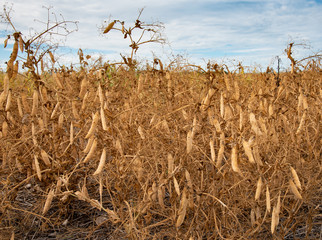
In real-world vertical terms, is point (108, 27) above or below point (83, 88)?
above

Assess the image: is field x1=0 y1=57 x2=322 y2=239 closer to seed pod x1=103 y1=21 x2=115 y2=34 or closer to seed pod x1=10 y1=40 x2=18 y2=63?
→ seed pod x1=10 y1=40 x2=18 y2=63

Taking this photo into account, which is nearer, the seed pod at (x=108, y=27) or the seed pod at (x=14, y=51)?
the seed pod at (x=14, y=51)

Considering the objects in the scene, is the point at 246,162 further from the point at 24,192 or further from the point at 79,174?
the point at 24,192

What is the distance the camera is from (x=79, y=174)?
2184mm

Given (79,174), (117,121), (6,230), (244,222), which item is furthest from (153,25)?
(6,230)

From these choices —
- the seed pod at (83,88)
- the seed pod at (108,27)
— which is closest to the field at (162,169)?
the seed pod at (83,88)

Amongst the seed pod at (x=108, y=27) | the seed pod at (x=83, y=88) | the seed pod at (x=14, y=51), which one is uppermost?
the seed pod at (x=108, y=27)

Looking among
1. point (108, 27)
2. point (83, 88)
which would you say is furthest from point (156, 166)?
point (108, 27)

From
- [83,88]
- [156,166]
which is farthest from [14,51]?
[156,166]

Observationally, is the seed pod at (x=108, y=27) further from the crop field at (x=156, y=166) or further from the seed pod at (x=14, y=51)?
the seed pod at (x=14, y=51)

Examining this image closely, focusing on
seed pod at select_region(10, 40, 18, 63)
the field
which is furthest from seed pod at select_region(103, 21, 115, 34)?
seed pod at select_region(10, 40, 18, 63)

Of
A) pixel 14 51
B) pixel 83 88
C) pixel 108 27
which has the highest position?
pixel 108 27

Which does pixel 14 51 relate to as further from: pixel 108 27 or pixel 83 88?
pixel 108 27

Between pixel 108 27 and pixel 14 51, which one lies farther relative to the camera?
pixel 108 27
